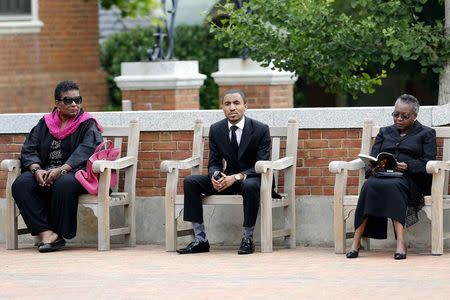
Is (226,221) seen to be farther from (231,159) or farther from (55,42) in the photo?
(55,42)

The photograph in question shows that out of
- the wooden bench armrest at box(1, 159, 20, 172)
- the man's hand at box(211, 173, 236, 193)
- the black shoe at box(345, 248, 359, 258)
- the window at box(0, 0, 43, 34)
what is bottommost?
the black shoe at box(345, 248, 359, 258)

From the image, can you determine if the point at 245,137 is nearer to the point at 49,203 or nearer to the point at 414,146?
the point at 414,146

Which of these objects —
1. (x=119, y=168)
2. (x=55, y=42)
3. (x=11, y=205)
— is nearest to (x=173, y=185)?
(x=119, y=168)

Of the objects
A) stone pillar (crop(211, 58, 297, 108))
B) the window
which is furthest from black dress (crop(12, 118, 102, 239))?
the window

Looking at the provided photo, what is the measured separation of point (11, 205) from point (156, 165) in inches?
48.4

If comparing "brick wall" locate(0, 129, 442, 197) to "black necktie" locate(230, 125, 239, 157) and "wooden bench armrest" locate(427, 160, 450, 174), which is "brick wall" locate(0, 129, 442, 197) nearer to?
"black necktie" locate(230, 125, 239, 157)

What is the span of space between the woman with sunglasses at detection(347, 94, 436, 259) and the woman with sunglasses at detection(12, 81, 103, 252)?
2.32 meters

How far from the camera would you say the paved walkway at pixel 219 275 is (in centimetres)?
984

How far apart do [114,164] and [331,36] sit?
9.95ft

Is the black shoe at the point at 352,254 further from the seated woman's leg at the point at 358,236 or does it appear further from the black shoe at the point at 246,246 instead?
the black shoe at the point at 246,246

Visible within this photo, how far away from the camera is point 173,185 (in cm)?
1243

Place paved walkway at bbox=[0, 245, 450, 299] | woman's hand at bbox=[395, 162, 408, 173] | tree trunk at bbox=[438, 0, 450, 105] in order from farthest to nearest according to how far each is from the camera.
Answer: tree trunk at bbox=[438, 0, 450, 105] → woman's hand at bbox=[395, 162, 408, 173] → paved walkway at bbox=[0, 245, 450, 299]

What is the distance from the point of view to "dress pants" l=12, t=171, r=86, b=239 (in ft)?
41.1

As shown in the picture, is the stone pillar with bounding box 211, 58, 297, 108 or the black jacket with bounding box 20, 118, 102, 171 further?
the stone pillar with bounding box 211, 58, 297, 108
